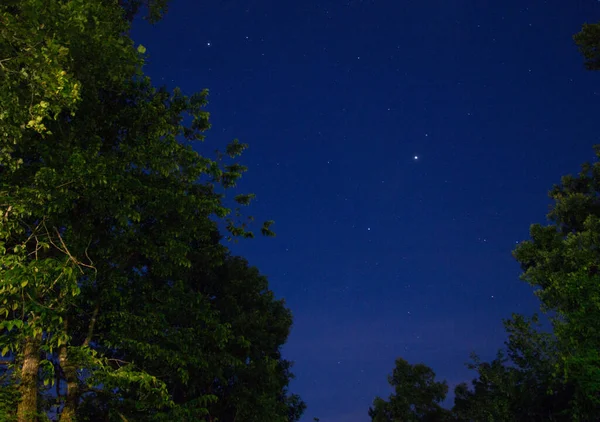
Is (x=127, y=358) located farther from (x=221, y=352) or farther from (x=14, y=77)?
(x=14, y=77)

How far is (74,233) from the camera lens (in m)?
11.2

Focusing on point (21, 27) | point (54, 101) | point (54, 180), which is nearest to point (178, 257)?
point (54, 180)

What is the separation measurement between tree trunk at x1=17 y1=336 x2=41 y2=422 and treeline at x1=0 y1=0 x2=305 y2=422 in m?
0.04

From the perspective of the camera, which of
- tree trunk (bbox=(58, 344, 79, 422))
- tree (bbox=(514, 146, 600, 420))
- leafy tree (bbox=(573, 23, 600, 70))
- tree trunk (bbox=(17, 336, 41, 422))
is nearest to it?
tree trunk (bbox=(17, 336, 41, 422))

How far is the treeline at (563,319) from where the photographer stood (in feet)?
54.6

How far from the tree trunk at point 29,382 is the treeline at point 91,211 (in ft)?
0.12

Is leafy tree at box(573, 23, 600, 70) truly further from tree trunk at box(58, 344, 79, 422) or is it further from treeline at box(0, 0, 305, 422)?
tree trunk at box(58, 344, 79, 422)

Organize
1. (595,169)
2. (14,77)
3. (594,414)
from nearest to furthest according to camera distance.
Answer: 1. (14,77)
2. (594,414)
3. (595,169)

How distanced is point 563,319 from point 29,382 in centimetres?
1934

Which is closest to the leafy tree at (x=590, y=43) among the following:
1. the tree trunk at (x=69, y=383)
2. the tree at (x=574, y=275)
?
the tree at (x=574, y=275)

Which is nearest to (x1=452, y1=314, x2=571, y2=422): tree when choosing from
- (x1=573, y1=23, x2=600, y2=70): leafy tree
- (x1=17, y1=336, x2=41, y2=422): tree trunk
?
(x1=573, y1=23, x2=600, y2=70): leafy tree

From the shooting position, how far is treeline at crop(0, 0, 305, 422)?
24.3 feet

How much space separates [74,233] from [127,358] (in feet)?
23.7

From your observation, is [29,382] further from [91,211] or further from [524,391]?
[524,391]
